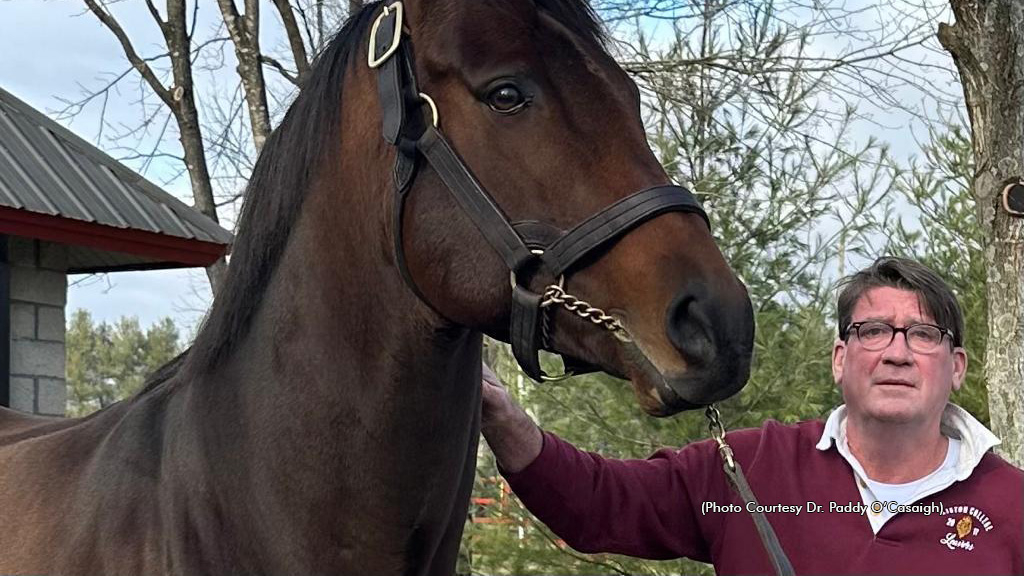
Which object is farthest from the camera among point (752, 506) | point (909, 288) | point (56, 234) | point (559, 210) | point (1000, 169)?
point (56, 234)

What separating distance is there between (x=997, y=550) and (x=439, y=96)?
1596 mm

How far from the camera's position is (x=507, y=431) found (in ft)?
8.66

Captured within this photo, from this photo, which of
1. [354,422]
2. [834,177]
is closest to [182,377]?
[354,422]

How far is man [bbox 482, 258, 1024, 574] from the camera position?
7.93ft

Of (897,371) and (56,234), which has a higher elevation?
(56,234)

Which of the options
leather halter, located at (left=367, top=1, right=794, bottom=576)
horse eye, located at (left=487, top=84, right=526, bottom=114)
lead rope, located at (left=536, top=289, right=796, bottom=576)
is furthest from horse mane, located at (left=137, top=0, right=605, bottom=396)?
lead rope, located at (left=536, top=289, right=796, bottom=576)

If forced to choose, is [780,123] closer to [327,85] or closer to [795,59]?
[795,59]

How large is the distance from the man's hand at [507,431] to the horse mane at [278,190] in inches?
25.8

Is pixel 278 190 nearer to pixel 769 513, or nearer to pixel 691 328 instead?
pixel 691 328

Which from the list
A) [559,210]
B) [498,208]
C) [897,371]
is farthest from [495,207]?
[897,371]

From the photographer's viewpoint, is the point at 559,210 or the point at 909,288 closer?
the point at 559,210

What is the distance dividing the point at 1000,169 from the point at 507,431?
3292 millimetres

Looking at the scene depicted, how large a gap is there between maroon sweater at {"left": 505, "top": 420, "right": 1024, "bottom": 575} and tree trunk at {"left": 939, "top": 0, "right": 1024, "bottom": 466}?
2540mm

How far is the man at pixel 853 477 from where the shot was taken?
2.42 m
